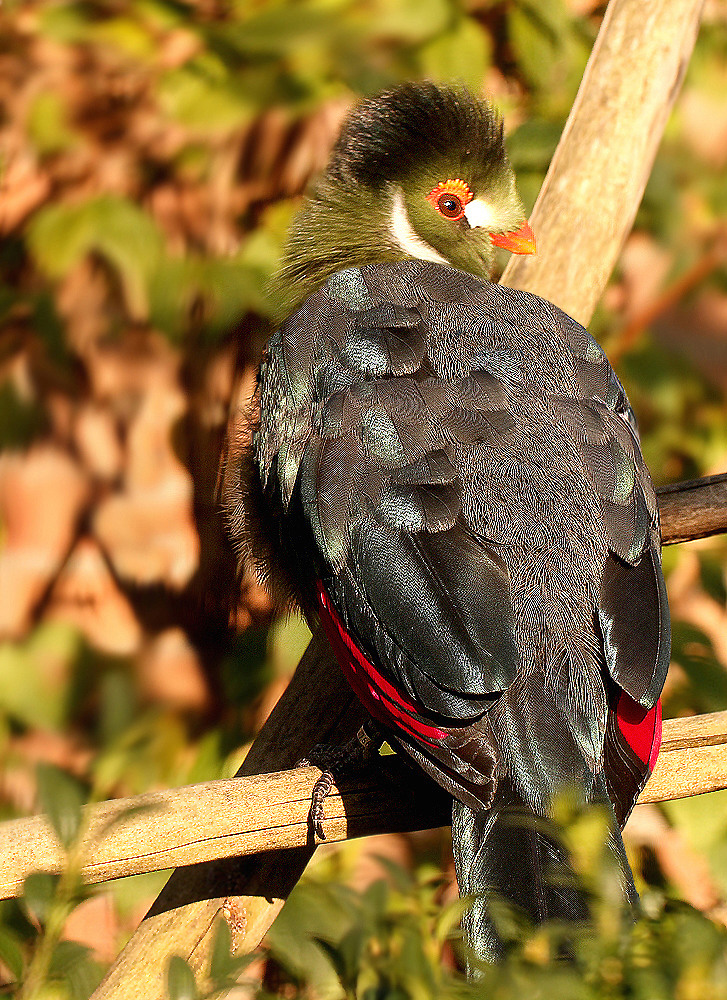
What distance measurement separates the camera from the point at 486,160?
175 cm

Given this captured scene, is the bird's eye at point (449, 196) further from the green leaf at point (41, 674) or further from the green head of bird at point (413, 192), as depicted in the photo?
the green leaf at point (41, 674)

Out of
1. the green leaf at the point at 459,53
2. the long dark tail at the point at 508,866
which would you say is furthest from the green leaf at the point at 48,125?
the long dark tail at the point at 508,866

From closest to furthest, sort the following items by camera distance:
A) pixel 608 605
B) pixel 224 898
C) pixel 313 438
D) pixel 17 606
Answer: pixel 608 605 < pixel 313 438 < pixel 224 898 < pixel 17 606

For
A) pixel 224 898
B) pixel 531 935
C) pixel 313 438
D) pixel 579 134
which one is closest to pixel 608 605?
pixel 313 438

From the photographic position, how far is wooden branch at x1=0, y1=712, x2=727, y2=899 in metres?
1.04

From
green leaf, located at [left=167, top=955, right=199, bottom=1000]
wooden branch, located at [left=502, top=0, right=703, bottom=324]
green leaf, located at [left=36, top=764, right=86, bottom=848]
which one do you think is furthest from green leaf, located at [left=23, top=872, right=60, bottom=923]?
wooden branch, located at [left=502, top=0, right=703, bottom=324]

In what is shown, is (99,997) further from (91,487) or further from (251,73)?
(251,73)

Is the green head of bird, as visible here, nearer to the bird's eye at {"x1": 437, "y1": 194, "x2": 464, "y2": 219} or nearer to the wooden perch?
the bird's eye at {"x1": 437, "y1": 194, "x2": 464, "y2": 219}

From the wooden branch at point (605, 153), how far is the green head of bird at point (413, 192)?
0.40 ft

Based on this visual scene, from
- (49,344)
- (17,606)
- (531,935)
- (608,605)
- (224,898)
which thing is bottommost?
(17,606)

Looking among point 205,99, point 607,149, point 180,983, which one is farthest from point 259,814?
point 205,99

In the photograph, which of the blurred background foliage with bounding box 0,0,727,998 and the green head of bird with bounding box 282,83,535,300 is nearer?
the green head of bird with bounding box 282,83,535,300

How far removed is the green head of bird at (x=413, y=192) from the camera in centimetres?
172

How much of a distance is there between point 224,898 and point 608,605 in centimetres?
77
